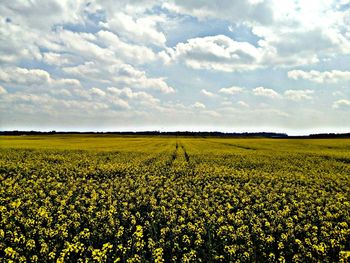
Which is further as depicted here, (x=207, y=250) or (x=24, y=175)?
(x=24, y=175)

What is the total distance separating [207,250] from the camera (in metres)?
9.67

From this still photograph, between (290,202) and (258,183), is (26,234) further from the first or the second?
(258,183)

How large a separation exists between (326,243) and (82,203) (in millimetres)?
11001

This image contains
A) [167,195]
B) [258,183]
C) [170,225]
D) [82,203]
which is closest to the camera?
[170,225]

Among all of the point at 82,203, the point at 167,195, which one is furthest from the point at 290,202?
the point at 82,203

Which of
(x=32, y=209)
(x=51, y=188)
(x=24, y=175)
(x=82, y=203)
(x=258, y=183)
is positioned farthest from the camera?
(x=24, y=175)

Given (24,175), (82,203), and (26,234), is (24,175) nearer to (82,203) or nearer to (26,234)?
(82,203)

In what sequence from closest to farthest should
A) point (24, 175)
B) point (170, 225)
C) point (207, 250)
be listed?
point (207, 250), point (170, 225), point (24, 175)

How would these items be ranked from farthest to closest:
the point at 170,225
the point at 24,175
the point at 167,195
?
the point at 24,175, the point at 167,195, the point at 170,225

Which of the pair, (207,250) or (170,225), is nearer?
(207,250)

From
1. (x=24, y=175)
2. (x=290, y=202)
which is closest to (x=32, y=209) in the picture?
(x=24, y=175)

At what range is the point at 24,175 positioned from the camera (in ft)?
70.9

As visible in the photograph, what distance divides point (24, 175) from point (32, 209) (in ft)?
35.0

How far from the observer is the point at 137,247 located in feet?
29.5
